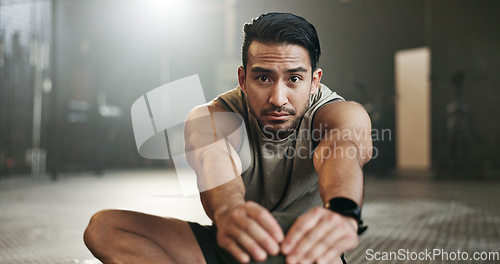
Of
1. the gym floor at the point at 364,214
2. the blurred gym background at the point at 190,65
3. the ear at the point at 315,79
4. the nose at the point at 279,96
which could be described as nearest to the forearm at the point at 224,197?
the nose at the point at 279,96

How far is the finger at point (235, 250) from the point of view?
74 cm

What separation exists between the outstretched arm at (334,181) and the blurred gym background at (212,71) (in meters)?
3.49

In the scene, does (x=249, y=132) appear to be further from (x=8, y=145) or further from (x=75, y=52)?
(x=75, y=52)

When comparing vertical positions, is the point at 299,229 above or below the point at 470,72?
below

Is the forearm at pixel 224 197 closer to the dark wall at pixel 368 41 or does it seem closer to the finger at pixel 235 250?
A: the finger at pixel 235 250

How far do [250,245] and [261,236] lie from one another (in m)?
0.02

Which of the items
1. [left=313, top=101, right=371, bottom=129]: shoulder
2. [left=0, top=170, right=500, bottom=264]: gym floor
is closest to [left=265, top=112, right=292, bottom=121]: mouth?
[left=313, top=101, right=371, bottom=129]: shoulder

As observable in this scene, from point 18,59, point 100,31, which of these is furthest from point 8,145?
point 100,31

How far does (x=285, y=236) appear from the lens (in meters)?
0.77

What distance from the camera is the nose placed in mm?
1037

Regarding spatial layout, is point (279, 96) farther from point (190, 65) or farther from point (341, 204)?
point (190, 65)

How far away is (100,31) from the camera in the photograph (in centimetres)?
627

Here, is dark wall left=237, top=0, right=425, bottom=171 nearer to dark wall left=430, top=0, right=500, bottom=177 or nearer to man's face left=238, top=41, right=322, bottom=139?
dark wall left=430, top=0, right=500, bottom=177

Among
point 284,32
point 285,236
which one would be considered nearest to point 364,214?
point 284,32
